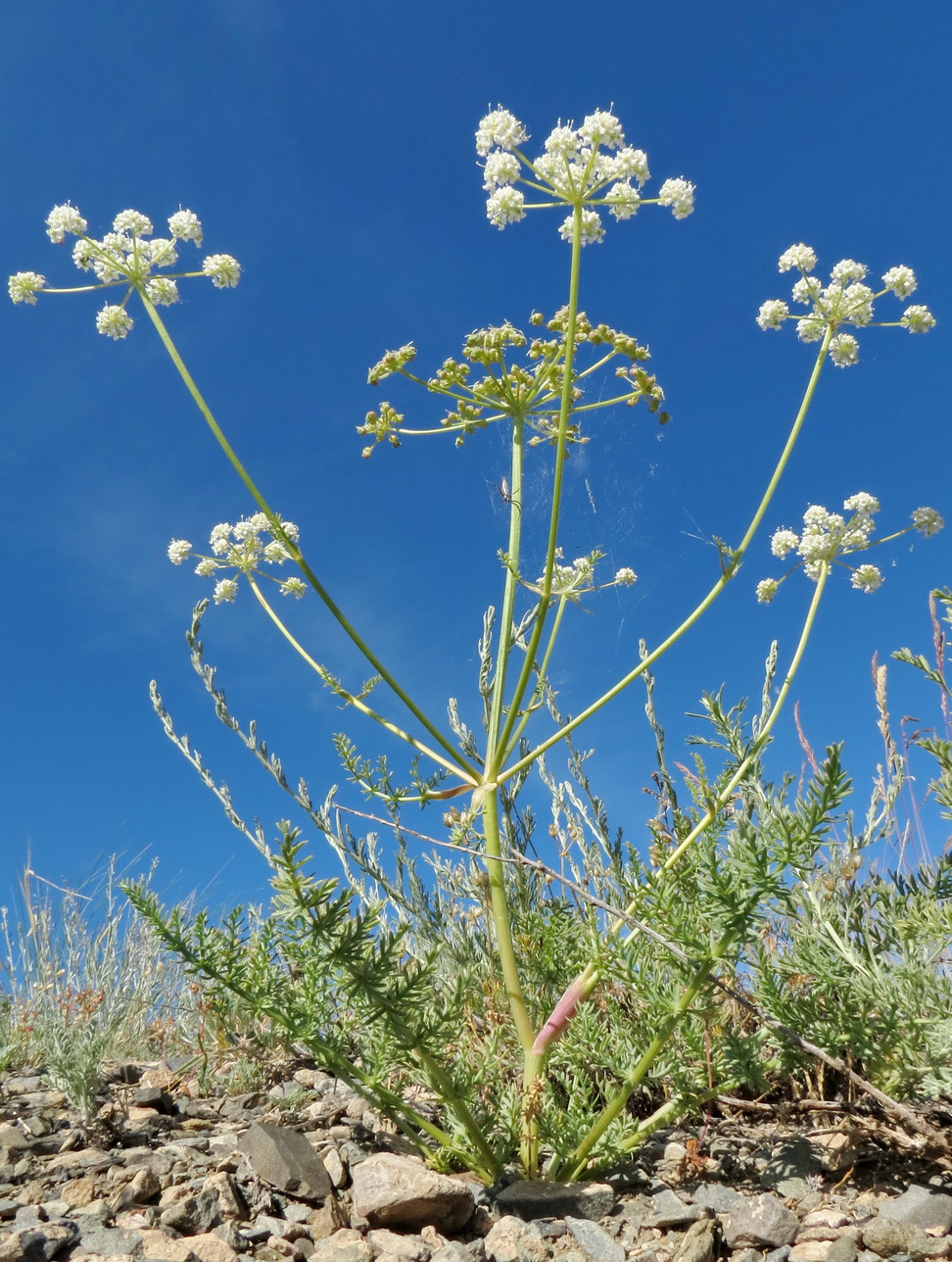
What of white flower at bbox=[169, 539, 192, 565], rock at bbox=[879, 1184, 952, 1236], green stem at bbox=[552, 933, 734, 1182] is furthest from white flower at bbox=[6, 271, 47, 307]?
rock at bbox=[879, 1184, 952, 1236]

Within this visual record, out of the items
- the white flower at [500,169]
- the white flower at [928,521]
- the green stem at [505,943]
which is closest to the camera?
the green stem at [505,943]

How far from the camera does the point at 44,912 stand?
265 inches

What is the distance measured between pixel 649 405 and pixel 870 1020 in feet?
7.64

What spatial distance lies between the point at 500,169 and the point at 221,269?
1238 millimetres

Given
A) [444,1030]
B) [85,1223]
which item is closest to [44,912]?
[85,1223]

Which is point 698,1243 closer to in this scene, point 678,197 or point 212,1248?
point 212,1248

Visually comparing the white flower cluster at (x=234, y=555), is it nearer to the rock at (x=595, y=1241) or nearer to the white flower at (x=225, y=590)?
the white flower at (x=225, y=590)

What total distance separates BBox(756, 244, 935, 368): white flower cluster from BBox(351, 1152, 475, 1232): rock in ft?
10.7

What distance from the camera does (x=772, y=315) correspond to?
3.65 metres

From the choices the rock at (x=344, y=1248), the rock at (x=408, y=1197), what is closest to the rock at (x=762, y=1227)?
the rock at (x=408, y=1197)

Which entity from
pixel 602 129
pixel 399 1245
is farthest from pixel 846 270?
pixel 399 1245

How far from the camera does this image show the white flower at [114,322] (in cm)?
354

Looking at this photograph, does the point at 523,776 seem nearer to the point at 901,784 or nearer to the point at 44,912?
the point at 901,784

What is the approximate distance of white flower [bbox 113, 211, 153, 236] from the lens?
339 centimetres
